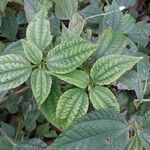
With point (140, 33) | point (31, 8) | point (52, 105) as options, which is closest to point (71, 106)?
point (52, 105)

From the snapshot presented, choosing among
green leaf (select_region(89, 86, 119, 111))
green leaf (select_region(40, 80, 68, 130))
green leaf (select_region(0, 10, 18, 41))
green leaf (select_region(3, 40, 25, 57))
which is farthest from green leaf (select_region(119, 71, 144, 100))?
green leaf (select_region(0, 10, 18, 41))

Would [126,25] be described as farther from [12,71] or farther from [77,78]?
[12,71]

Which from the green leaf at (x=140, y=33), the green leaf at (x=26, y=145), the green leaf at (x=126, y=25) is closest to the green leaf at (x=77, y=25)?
the green leaf at (x=126, y=25)

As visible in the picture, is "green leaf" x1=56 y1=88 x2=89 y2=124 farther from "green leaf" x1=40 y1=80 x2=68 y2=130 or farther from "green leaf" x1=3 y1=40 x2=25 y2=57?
"green leaf" x1=3 y1=40 x2=25 y2=57

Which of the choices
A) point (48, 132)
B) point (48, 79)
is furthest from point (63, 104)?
point (48, 132)

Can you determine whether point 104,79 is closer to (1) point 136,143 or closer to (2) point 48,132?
(1) point 136,143

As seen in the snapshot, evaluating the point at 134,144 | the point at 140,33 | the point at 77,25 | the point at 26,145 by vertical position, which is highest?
the point at 77,25

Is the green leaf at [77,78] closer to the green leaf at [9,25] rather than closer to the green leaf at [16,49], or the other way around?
the green leaf at [16,49]
